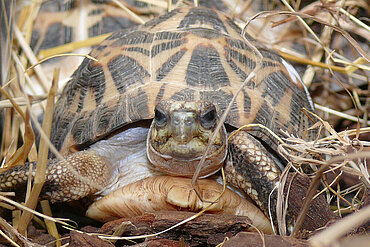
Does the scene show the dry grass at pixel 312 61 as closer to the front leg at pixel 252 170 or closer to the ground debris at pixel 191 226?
the front leg at pixel 252 170

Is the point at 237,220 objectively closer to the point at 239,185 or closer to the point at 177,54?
the point at 239,185

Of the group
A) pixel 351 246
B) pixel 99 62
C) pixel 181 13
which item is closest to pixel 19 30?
pixel 99 62

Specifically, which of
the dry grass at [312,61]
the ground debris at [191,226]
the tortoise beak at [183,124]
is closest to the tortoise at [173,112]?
the tortoise beak at [183,124]

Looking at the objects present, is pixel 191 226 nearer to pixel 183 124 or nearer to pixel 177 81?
pixel 183 124

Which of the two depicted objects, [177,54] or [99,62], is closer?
[177,54]

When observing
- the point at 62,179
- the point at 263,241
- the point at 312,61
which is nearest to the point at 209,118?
the point at 263,241

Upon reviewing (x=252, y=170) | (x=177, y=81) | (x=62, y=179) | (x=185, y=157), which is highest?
(x=177, y=81)

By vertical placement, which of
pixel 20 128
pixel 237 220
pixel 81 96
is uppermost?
pixel 81 96
